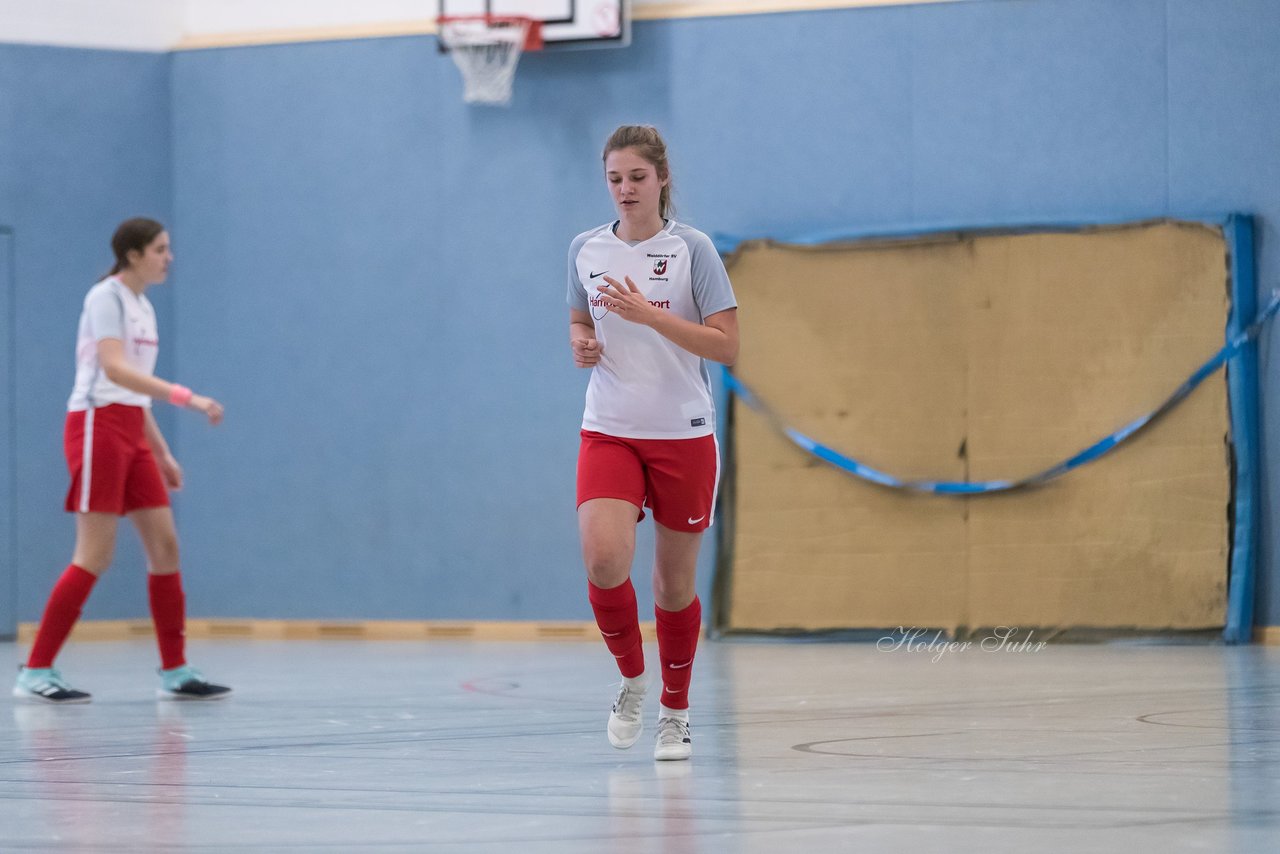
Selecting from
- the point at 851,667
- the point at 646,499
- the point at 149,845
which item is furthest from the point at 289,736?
the point at 851,667

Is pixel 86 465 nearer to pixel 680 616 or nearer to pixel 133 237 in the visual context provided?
pixel 133 237

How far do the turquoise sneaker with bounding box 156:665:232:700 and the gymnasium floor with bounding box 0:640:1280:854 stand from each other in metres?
0.12

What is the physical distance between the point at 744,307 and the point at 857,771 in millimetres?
5184

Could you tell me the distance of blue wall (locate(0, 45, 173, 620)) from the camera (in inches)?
367

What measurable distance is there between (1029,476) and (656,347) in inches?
178

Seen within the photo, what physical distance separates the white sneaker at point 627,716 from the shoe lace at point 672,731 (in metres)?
0.13

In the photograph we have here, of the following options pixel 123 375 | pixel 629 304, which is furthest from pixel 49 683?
pixel 629 304

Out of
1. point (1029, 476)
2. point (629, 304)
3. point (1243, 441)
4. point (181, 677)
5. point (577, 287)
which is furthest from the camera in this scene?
point (1029, 476)

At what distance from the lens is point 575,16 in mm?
8969

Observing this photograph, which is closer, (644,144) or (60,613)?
(644,144)

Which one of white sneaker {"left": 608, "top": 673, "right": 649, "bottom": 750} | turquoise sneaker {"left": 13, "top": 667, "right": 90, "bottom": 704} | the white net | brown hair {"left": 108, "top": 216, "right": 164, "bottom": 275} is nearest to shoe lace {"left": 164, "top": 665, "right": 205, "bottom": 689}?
turquoise sneaker {"left": 13, "top": 667, "right": 90, "bottom": 704}

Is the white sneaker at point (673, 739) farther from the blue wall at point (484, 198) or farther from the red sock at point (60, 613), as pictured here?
the blue wall at point (484, 198)

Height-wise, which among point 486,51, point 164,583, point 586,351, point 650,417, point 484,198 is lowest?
point 164,583

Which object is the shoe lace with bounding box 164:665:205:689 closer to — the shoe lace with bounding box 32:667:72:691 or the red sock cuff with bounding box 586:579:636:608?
the shoe lace with bounding box 32:667:72:691
